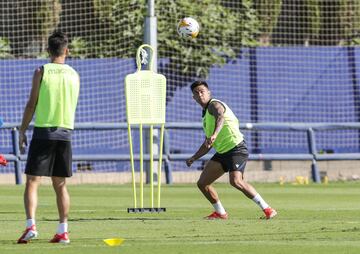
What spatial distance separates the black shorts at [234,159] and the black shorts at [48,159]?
4.47m

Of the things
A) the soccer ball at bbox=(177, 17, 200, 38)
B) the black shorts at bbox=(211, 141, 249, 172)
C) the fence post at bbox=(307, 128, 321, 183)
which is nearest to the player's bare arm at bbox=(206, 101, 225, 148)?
the black shorts at bbox=(211, 141, 249, 172)

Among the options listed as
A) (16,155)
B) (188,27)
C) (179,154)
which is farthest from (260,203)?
(16,155)

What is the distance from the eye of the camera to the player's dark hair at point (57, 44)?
11922mm

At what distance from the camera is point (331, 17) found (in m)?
31.9

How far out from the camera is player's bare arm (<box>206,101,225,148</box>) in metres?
15.7

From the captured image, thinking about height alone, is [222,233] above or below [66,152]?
below

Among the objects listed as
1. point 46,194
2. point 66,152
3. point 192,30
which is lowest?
point 46,194

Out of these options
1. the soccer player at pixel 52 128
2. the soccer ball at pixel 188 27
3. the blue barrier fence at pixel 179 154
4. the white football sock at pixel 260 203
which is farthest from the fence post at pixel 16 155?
the soccer player at pixel 52 128

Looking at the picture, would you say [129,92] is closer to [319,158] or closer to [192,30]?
[192,30]

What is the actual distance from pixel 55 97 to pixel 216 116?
420 centimetres

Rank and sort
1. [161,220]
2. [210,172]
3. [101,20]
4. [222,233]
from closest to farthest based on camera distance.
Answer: [222,233]
[161,220]
[210,172]
[101,20]

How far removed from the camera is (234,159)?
636 inches

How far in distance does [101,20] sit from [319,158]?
687cm

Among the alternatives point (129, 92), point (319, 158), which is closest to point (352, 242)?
point (129, 92)
